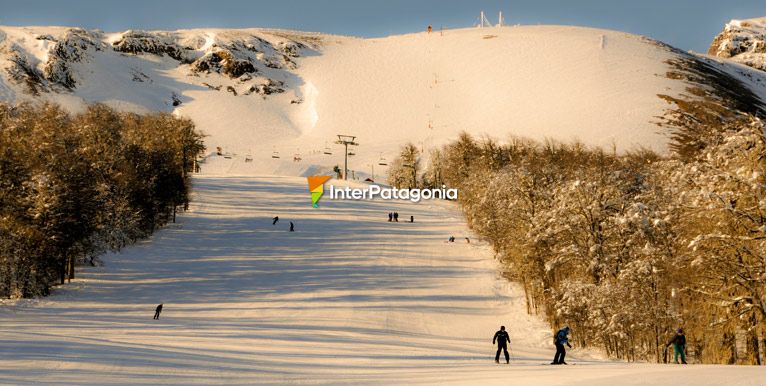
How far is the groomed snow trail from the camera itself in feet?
65.0

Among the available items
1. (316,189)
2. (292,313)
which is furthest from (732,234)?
(316,189)

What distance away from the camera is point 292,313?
37375mm

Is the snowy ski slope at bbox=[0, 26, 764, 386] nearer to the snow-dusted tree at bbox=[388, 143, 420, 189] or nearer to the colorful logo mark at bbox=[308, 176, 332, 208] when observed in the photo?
the colorful logo mark at bbox=[308, 176, 332, 208]

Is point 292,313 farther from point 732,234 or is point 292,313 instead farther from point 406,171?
point 406,171

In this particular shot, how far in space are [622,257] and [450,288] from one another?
15243 mm

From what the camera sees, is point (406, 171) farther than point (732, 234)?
Yes

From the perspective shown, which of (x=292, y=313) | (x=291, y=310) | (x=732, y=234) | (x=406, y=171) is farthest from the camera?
(x=406, y=171)

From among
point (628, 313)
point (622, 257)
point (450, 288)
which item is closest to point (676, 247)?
point (622, 257)

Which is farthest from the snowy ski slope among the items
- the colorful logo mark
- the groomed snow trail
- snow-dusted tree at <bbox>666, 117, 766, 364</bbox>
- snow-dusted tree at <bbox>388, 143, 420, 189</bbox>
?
snow-dusted tree at <bbox>388, 143, 420, 189</bbox>

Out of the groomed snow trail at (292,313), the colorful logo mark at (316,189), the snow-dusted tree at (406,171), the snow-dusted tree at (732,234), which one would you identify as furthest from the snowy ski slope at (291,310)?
the snow-dusted tree at (406,171)

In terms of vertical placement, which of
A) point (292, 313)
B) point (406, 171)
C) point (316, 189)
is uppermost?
point (406, 171)

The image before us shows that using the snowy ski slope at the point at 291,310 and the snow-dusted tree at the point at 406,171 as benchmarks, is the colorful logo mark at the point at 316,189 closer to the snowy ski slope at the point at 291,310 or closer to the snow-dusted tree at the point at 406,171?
the snowy ski slope at the point at 291,310

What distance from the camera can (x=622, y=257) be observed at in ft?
113

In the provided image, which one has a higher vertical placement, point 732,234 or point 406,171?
point 406,171
